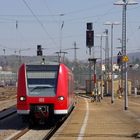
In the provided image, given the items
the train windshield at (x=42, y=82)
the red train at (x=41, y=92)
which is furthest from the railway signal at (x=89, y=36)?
the train windshield at (x=42, y=82)

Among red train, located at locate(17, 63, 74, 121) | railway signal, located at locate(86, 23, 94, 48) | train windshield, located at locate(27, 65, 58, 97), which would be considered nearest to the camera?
red train, located at locate(17, 63, 74, 121)

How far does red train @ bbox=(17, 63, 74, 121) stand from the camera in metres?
23.5

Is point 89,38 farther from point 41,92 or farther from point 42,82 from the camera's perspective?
point 41,92

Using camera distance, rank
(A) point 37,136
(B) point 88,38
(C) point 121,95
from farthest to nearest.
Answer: (C) point 121,95 → (B) point 88,38 → (A) point 37,136

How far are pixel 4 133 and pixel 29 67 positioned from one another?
371cm

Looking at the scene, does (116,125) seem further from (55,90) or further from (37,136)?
(37,136)

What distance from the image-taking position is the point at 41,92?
77.9ft

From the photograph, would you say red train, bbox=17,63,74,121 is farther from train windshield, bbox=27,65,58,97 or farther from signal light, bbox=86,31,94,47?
signal light, bbox=86,31,94,47

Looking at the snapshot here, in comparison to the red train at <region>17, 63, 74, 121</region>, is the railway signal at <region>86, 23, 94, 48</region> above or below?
above

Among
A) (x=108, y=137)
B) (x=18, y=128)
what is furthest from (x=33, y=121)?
(x=108, y=137)

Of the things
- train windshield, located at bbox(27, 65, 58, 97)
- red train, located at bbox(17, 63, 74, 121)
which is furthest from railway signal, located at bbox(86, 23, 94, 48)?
train windshield, located at bbox(27, 65, 58, 97)

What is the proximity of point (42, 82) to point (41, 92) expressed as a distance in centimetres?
58

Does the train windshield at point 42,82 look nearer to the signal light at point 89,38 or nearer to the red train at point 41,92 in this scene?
the red train at point 41,92

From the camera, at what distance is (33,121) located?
24562mm
